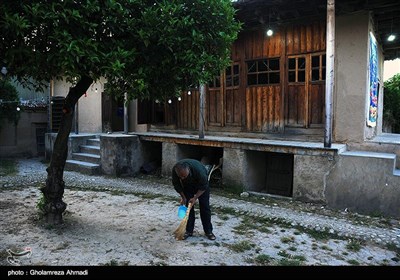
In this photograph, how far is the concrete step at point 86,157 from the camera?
1175cm

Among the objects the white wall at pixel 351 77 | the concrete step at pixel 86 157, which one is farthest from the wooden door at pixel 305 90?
the concrete step at pixel 86 157

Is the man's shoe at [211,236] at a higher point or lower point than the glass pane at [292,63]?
lower

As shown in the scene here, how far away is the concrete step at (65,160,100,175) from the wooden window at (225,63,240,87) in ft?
17.7

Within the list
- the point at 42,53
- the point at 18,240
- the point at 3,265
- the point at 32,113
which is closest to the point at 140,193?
the point at 18,240

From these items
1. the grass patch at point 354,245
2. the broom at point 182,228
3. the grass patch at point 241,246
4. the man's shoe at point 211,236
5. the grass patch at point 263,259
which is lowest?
the grass patch at point 354,245

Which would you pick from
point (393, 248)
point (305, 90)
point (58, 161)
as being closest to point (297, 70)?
point (305, 90)

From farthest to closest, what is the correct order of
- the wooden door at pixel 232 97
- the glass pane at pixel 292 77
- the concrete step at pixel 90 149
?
the concrete step at pixel 90 149
the wooden door at pixel 232 97
the glass pane at pixel 292 77

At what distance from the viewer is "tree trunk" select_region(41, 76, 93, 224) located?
5691 mm

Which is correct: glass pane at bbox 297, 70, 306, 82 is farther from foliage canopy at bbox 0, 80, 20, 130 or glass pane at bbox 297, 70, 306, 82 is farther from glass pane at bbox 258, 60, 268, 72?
foliage canopy at bbox 0, 80, 20, 130

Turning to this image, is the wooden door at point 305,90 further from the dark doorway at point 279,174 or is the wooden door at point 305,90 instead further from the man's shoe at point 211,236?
the man's shoe at point 211,236

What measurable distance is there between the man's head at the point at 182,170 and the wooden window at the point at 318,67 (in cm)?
550

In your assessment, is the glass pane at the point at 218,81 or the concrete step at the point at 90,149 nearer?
the glass pane at the point at 218,81

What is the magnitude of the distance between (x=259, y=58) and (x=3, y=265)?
8213mm
